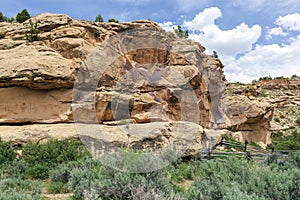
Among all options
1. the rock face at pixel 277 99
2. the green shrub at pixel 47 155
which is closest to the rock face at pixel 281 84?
the rock face at pixel 277 99

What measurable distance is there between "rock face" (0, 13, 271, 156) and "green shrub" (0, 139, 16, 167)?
755 millimetres

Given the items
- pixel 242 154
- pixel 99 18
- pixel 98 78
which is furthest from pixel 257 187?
pixel 99 18

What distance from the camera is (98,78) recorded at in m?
10.4

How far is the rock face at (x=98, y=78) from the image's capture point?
30.7 feet

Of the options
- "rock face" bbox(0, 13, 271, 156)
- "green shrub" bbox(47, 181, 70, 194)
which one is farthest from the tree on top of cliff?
"green shrub" bbox(47, 181, 70, 194)

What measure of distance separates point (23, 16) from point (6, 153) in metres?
11.6

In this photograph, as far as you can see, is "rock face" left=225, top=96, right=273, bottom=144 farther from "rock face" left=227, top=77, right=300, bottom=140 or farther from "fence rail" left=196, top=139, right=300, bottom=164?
"fence rail" left=196, top=139, right=300, bottom=164

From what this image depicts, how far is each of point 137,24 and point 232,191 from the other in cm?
1153

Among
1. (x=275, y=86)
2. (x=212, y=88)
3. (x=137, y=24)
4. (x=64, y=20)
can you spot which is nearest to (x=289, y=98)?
(x=275, y=86)

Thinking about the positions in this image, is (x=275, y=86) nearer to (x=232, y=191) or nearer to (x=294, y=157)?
(x=294, y=157)

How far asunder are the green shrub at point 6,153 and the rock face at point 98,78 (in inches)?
29.7

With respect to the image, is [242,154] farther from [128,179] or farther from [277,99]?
[277,99]

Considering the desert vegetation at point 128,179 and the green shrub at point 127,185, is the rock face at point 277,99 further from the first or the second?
the green shrub at point 127,185

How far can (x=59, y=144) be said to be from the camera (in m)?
7.92
